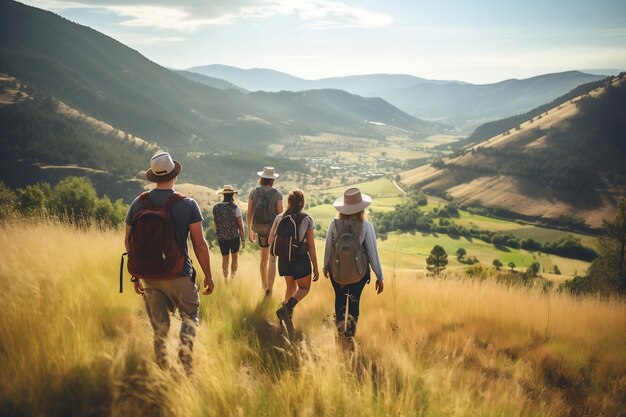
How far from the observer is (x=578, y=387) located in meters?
4.50

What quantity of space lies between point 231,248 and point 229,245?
3.7 inches

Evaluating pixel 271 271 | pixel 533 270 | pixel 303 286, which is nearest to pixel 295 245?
pixel 303 286

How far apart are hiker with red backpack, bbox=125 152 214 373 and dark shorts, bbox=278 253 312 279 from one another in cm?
147

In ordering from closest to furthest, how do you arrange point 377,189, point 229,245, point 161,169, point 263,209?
point 161,169
point 263,209
point 229,245
point 377,189

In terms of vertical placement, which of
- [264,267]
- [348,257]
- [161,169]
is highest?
[161,169]

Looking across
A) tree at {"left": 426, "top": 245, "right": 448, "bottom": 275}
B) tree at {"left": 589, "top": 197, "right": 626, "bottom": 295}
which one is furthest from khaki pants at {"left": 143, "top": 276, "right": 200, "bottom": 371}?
tree at {"left": 426, "top": 245, "right": 448, "bottom": 275}

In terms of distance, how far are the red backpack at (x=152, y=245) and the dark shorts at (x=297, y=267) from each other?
203 cm

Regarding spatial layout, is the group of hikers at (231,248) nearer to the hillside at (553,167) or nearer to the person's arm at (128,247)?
the person's arm at (128,247)

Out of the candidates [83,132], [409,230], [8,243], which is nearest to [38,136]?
[83,132]

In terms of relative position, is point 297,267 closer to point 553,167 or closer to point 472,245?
point 472,245

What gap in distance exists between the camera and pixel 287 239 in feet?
17.8

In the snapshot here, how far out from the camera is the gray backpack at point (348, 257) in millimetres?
4957

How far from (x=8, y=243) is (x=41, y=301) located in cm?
289

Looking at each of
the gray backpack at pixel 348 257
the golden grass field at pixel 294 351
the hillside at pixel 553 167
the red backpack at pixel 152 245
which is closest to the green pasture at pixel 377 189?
the hillside at pixel 553 167
